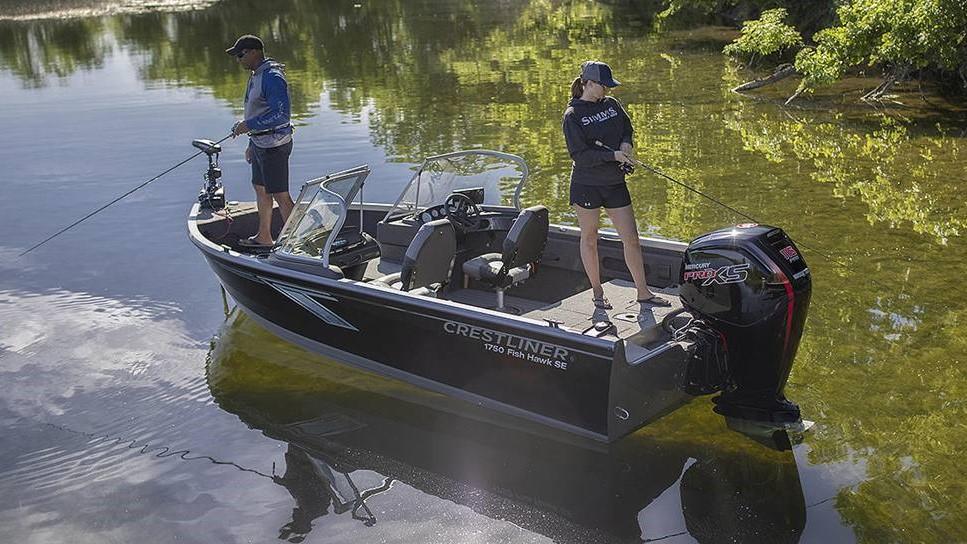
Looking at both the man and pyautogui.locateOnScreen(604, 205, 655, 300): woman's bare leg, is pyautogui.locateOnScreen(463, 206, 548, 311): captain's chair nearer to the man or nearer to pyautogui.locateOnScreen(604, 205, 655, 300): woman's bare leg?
pyautogui.locateOnScreen(604, 205, 655, 300): woman's bare leg

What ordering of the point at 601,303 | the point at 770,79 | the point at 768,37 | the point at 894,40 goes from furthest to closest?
the point at 768,37 → the point at 770,79 → the point at 894,40 → the point at 601,303

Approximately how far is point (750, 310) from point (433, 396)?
103 inches

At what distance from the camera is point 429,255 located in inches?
284

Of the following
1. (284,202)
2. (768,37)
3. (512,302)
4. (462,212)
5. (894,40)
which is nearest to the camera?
(512,302)

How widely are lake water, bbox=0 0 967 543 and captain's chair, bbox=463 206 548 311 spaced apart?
101cm

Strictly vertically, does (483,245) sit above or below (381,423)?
above

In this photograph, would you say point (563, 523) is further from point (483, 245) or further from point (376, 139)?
point (376, 139)

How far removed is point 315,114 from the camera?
19.1 m

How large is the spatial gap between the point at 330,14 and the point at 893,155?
3410 cm

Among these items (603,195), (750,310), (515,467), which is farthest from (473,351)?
(750,310)

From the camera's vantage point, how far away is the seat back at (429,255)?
7109 millimetres

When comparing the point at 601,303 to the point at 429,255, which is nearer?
the point at 601,303

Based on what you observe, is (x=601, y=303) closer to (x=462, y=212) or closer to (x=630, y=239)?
(x=630, y=239)

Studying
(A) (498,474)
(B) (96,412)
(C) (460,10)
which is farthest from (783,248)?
(C) (460,10)
